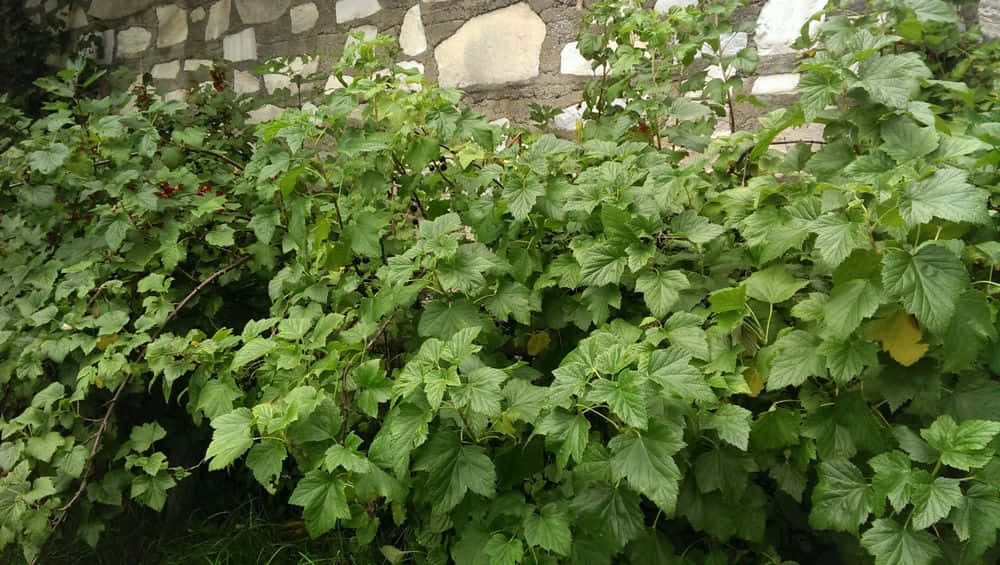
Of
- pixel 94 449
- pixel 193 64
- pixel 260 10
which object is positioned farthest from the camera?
pixel 193 64

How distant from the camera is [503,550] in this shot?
1.17 meters

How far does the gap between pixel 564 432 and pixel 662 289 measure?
400 millimetres

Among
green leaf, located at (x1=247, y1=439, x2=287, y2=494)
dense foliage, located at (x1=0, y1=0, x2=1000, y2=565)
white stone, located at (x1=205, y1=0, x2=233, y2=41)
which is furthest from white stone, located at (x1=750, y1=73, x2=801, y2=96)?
white stone, located at (x1=205, y1=0, x2=233, y2=41)

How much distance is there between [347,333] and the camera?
1457 millimetres

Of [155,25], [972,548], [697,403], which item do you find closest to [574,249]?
[697,403]

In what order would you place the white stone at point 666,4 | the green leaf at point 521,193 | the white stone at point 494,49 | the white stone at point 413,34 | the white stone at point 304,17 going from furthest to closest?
the white stone at point 304,17, the white stone at point 413,34, the white stone at point 494,49, the white stone at point 666,4, the green leaf at point 521,193

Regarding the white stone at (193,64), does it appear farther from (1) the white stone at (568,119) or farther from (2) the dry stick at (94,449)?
(2) the dry stick at (94,449)

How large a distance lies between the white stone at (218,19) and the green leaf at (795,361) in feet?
10.5

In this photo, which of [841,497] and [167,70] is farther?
[167,70]

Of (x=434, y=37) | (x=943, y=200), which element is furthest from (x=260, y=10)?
(x=943, y=200)

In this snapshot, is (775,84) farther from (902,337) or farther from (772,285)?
(902,337)

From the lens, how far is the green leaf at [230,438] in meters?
1.20

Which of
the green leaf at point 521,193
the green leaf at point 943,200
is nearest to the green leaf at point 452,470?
the green leaf at point 521,193

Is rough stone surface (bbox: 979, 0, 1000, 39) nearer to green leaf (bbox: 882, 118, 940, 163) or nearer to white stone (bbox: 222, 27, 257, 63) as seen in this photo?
green leaf (bbox: 882, 118, 940, 163)
